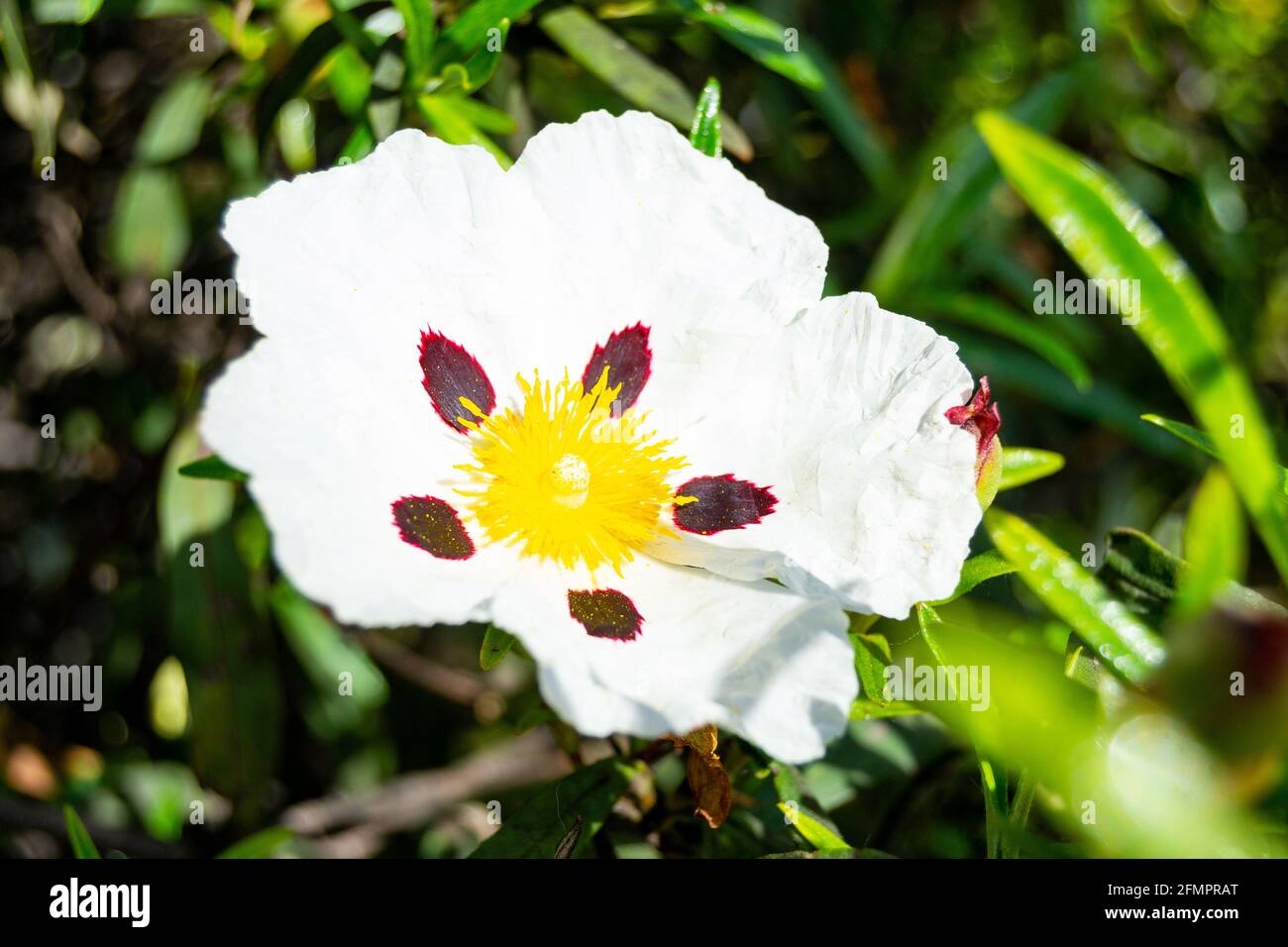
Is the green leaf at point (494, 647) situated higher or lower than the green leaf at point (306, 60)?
lower

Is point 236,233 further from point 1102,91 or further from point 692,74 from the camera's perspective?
point 1102,91

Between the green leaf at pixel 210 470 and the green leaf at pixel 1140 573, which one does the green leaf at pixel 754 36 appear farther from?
the green leaf at pixel 210 470

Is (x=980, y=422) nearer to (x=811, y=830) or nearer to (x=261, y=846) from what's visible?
(x=811, y=830)

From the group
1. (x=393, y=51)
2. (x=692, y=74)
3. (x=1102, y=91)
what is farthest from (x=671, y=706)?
(x=1102, y=91)

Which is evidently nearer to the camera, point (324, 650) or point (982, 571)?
point (982, 571)

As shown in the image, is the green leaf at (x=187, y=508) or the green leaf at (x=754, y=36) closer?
the green leaf at (x=754, y=36)

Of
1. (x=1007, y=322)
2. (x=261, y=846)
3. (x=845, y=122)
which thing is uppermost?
(x=845, y=122)

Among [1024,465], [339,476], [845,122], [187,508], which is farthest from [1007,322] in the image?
[187,508]

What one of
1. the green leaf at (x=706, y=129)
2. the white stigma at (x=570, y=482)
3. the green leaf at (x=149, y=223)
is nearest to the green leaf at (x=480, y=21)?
the green leaf at (x=706, y=129)
